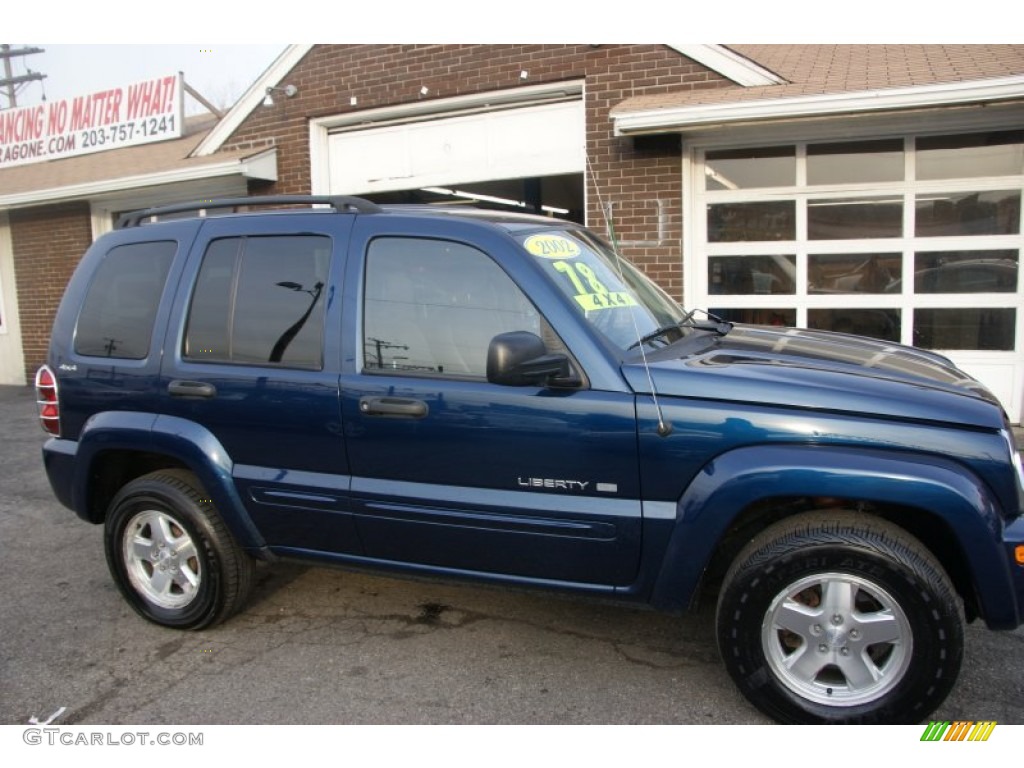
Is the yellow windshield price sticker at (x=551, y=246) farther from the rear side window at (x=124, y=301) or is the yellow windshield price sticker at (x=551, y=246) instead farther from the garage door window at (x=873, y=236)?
the garage door window at (x=873, y=236)

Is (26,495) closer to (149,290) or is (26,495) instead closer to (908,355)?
(149,290)

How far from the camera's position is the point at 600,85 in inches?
315

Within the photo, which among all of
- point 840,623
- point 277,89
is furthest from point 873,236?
point 277,89

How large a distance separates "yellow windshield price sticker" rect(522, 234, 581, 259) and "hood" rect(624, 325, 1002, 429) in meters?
0.59

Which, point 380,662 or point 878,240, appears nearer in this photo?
point 380,662

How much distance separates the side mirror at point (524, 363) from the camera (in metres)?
2.75

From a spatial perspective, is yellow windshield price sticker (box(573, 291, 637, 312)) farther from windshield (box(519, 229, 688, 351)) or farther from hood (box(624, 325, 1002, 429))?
hood (box(624, 325, 1002, 429))

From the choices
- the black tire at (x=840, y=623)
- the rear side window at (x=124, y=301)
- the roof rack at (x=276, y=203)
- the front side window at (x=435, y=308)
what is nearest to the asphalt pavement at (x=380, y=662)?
the black tire at (x=840, y=623)

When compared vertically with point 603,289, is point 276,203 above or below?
above

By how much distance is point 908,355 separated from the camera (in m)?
3.47

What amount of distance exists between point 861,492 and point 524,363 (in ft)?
4.05

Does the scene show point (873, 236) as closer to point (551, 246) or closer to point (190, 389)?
point (551, 246)

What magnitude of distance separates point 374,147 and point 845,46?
17.7 feet

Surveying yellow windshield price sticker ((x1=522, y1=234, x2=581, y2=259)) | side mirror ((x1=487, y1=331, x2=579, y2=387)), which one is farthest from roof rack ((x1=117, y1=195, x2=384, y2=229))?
side mirror ((x1=487, y1=331, x2=579, y2=387))
